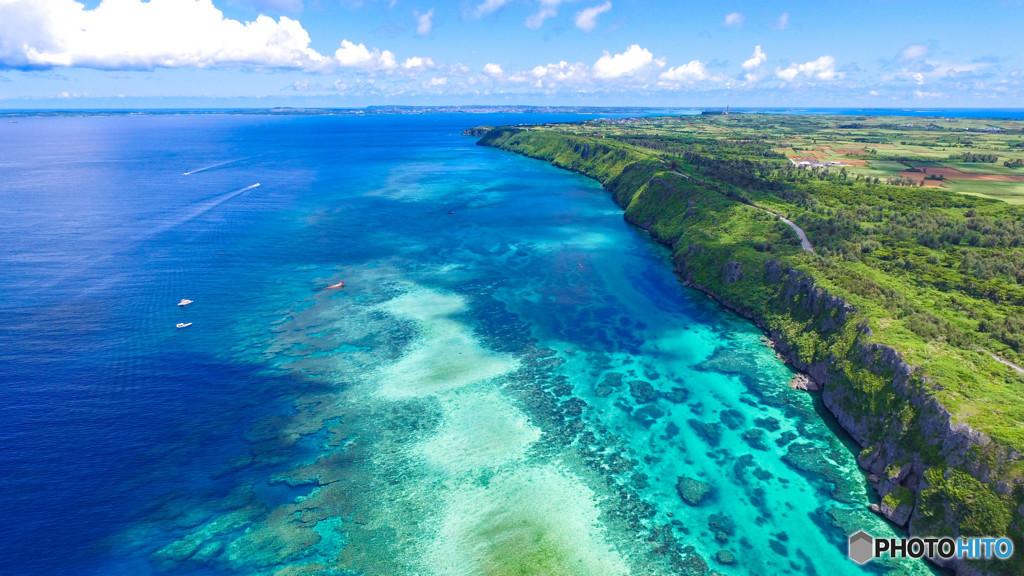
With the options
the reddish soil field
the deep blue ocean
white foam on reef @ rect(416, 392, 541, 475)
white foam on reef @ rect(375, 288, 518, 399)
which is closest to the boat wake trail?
→ the deep blue ocean

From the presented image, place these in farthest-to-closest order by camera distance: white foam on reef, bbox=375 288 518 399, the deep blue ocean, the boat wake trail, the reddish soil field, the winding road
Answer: the reddish soil field < the boat wake trail < the winding road < white foam on reef, bbox=375 288 518 399 < the deep blue ocean

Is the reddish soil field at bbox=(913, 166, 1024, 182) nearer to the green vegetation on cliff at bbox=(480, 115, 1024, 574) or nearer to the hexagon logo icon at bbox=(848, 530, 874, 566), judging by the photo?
the green vegetation on cliff at bbox=(480, 115, 1024, 574)

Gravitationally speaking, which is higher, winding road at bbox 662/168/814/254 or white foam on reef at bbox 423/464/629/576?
winding road at bbox 662/168/814/254

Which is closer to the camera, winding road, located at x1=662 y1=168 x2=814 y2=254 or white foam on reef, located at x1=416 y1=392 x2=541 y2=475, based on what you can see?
white foam on reef, located at x1=416 y1=392 x2=541 y2=475

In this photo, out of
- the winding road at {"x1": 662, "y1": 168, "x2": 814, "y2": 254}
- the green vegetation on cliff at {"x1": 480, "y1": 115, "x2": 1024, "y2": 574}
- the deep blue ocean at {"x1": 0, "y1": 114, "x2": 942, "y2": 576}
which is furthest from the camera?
the winding road at {"x1": 662, "y1": 168, "x2": 814, "y2": 254}

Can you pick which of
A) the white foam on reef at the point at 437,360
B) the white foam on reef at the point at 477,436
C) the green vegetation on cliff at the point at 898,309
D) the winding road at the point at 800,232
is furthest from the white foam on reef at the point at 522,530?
the winding road at the point at 800,232

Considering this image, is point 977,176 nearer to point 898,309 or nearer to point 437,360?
point 898,309
